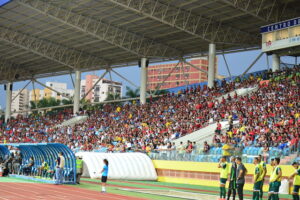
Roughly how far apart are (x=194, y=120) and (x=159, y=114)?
22.6ft

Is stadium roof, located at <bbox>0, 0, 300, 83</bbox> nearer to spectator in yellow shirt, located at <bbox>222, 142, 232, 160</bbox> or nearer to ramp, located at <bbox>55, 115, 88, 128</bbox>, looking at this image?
ramp, located at <bbox>55, 115, 88, 128</bbox>

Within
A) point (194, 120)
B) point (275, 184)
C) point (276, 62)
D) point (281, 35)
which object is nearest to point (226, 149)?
point (275, 184)

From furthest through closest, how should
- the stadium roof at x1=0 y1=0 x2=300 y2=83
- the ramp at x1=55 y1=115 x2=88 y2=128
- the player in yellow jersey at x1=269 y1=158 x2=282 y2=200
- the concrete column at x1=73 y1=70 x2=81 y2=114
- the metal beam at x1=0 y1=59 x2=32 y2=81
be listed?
the metal beam at x1=0 y1=59 x2=32 y2=81 → the concrete column at x1=73 y1=70 x2=81 y2=114 → the ramp at x1=55 y1=115 x2=88 y2=128 → the stadium roof at x1=0 y1=0 x2=300 y2=83 → the player in yellow jersey at x1=269 y1=158 x2=282 y2=200

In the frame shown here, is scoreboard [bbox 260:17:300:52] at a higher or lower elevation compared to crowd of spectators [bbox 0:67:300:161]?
higher

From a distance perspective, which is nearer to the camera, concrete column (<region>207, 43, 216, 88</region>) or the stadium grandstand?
Answer: the stadium grandstand

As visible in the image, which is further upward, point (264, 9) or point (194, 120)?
point (264, 9)

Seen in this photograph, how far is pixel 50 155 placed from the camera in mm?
25828

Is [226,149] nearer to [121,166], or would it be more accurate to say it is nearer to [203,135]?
[121,166]

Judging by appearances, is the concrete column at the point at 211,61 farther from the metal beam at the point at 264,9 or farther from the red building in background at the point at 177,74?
the red building in background at the point at 177,74

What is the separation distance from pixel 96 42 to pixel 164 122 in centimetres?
1295

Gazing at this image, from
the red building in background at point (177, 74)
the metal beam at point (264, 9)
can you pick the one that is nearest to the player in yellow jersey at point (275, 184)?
the metal beam at point (264, 9)

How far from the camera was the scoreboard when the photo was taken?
3612 cm

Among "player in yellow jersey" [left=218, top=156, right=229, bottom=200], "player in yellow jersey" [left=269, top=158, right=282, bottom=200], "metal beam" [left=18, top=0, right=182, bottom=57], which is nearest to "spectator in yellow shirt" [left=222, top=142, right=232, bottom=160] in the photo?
"player in yellow jersey" [left=218, top=156, right=229, bottom=200]

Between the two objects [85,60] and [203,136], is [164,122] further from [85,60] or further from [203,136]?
[85,60]
